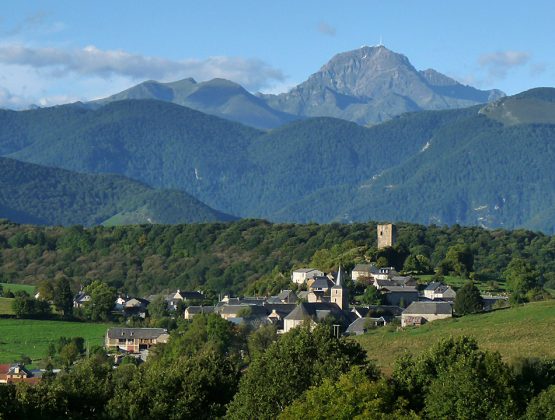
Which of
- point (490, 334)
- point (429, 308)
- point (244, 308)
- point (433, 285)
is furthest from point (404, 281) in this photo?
point (490, 334)

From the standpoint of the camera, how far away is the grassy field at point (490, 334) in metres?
73.9

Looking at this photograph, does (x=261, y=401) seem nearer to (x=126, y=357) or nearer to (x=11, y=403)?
(x=11, y=403)

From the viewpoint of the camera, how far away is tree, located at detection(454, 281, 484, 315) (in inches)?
3927

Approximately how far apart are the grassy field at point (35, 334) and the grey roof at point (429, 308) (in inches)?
959

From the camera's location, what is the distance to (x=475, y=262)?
156m

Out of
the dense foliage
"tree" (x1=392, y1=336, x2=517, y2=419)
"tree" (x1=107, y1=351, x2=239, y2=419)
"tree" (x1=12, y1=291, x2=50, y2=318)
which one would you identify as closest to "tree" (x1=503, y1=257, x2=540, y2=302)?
"tree" (x1=12, y1=291, x2=50, y2=318)

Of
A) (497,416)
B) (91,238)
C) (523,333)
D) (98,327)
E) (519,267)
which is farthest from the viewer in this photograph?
(91,238)

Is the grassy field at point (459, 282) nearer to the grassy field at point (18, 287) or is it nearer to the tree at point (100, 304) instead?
the tree at point (100, 304)

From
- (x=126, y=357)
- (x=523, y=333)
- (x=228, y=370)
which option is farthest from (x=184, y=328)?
(x=228, y=370)

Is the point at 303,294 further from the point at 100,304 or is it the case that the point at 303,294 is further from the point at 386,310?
the point at 100,304

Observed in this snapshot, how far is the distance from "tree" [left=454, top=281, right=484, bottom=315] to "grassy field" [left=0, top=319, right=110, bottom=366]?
27.9m

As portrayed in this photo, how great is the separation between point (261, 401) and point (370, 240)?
107m

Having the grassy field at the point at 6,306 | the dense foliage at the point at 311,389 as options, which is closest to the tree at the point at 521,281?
the grassy field at the point at 6,306

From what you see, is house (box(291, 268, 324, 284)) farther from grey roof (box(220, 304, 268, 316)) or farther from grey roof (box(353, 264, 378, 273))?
grey roof (box(220, 304, 268, 316))
